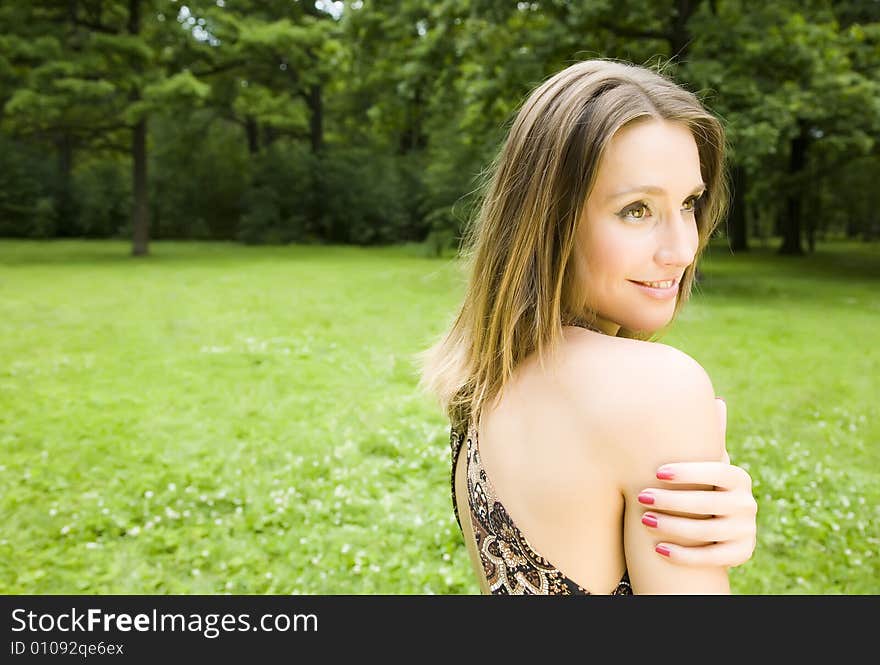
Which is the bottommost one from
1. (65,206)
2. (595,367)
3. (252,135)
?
(65,206)

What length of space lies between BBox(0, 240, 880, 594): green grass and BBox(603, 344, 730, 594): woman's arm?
1.09 meters

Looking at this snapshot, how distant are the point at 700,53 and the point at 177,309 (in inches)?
435

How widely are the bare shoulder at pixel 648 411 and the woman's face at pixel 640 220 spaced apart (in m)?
0.19

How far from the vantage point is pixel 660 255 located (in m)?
1.17

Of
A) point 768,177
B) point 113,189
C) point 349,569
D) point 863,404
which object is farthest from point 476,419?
point 113,189

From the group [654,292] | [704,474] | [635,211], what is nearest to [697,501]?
[704,474]

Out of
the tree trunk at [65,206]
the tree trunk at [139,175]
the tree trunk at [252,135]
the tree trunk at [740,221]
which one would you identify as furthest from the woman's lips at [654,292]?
the tree trunk at [252,135]

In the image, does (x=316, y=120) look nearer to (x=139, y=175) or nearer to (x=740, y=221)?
(x=139, y=175)

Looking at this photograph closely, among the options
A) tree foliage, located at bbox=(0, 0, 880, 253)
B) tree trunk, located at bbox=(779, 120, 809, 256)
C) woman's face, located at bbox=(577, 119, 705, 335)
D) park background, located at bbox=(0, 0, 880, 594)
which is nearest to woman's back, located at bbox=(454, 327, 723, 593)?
woman's face, located at bbox=(577, 119, 705, 335)

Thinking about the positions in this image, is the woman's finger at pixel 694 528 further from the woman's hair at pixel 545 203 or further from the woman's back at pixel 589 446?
the woman's hair at pixel 545 203

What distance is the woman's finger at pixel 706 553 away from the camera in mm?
1014

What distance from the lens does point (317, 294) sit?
15.1 meters

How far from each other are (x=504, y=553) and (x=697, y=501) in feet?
1.26

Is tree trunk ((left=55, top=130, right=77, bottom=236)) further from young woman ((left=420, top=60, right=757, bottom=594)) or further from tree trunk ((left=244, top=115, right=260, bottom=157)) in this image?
young woman ((left=420, top=60, right=757, bottom=594))
